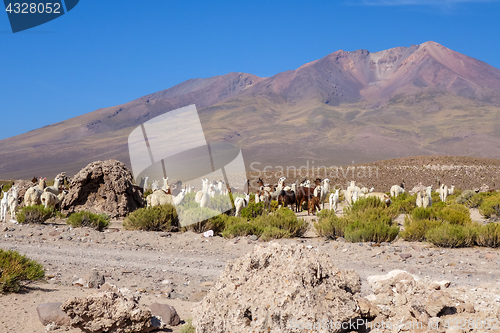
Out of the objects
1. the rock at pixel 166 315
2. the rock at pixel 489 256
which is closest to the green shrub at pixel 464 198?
the rock at pixel 489 256

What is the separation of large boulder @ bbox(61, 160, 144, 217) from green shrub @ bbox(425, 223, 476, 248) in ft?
35.4

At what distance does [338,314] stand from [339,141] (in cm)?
14140

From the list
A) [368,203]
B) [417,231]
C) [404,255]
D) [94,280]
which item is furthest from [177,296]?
[368,203]

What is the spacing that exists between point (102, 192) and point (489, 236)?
42.6ft

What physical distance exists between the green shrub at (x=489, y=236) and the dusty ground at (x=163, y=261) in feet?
1.12

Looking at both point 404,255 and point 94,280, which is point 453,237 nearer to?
point 404,255

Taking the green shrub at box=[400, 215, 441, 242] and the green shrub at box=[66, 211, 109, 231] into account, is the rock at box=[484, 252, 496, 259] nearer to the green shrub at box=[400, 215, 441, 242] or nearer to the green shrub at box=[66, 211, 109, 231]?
the green shrub at box=[400, 215, 441, 242]

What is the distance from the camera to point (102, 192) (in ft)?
56.3

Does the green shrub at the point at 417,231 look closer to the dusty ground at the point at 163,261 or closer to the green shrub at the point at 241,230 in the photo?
the dusty ground at the point at 163,261

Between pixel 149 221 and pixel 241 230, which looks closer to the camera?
pixel 241 230

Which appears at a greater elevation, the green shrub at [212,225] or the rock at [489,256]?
the green shrub at [212,225]

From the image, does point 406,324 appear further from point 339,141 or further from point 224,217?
point 339,141

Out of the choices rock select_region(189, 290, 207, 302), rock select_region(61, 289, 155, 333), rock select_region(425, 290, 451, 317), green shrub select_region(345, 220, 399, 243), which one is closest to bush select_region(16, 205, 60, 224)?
rock select_region(189, 290, 207, 302)

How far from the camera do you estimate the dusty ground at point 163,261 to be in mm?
6141
